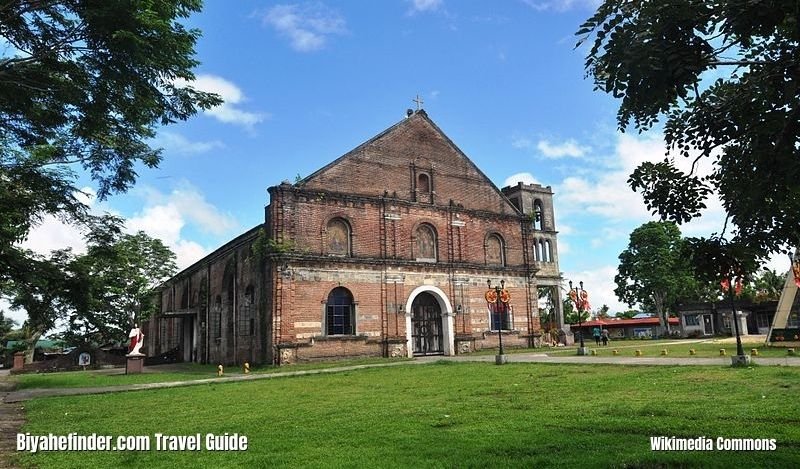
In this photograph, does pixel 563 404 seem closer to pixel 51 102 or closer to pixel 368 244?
pixel 51 102

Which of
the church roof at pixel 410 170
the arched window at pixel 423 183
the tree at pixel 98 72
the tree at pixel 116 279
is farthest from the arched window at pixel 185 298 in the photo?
the tree at pixel 98 72

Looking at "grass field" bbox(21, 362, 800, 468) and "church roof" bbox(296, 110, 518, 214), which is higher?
"church roof" bbox(296, 110, 518, 214)

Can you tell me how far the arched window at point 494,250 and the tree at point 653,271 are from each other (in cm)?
2463

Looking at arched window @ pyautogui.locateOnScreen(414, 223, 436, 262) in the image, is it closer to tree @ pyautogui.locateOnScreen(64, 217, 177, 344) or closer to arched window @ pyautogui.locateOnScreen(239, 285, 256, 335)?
arched window @ pyautogui.locateOnScreen(239, 285, 256, 335)

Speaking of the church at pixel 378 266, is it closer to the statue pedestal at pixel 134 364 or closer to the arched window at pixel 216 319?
the arched window at pixel 216 319

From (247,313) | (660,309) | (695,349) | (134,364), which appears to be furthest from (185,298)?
(660,309)

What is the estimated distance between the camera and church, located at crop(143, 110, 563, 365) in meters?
26.2

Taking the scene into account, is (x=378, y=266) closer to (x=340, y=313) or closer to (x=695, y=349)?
(x=340, y=313)

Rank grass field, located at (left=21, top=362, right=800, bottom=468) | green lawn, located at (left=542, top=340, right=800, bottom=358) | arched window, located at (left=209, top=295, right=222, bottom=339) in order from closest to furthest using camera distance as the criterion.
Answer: grass field, located at (left=21, top=362, right=800, bottom=468) < green lawn, located at (left=542, top=340, right=800, bottom=358) < arched window, located at (left=209, top=295, right=222, bottom=339)

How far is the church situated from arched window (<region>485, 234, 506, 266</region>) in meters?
0.09

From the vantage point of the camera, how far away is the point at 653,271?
52312mm

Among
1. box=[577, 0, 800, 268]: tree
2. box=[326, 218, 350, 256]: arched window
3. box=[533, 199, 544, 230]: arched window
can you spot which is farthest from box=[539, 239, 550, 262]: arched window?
box=[577, 0, 800, 268]: tree

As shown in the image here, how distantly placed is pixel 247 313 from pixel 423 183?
11.9 m

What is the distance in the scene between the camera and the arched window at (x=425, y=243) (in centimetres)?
3039
